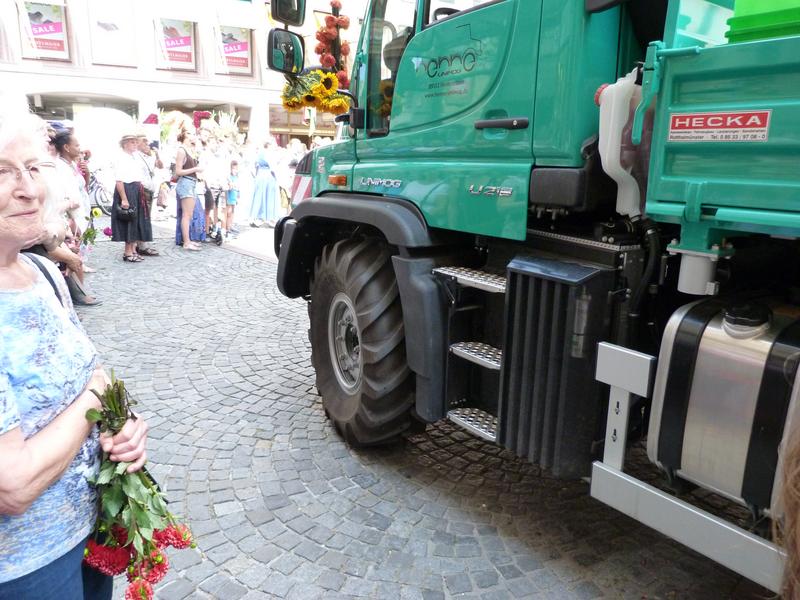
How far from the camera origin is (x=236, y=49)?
1206 inches

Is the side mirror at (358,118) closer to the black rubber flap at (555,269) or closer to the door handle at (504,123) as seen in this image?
the door handle at (504,123)

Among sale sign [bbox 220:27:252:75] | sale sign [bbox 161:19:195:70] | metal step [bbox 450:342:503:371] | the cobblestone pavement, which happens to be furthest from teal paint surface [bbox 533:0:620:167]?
sale sign [bbox 220:27:252:75]

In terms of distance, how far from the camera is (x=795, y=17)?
5.72 feet

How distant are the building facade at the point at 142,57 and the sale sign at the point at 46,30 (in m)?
0.04

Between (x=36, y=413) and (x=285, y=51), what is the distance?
292 cm

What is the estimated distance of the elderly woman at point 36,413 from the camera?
1.28 meters

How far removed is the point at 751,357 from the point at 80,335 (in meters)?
1.93

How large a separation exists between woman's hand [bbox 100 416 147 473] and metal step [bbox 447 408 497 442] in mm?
1664

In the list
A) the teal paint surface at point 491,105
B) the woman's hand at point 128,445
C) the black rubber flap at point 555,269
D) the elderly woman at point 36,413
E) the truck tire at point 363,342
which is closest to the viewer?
the elderly woman at point 36,413

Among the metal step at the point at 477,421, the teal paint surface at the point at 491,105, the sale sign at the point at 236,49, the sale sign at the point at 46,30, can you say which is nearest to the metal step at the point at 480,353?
the metal step at the point at 477,421

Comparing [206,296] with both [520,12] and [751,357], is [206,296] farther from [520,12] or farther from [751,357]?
[751,357]

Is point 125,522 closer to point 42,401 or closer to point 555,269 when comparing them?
point 42,401

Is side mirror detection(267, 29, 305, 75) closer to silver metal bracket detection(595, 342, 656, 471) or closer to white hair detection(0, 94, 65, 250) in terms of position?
white hair detection(0, 94, 65, 250)

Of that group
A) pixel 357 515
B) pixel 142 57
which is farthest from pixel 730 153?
pixel 142 57
